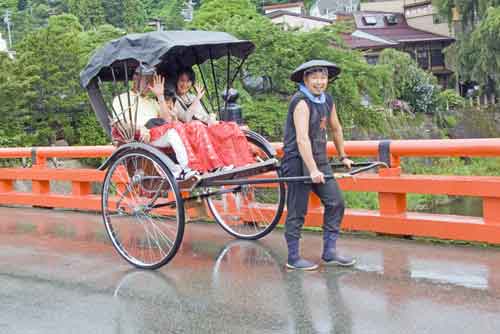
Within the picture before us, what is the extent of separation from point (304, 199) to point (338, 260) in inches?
24.5

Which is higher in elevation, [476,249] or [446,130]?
[476,249]

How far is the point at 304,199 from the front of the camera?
6.00 m

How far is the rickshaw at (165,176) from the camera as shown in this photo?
6.23 metres

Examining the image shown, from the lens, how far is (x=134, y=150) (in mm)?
6441

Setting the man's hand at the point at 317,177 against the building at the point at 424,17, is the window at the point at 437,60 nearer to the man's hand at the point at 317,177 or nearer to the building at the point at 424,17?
Answer: the building at the point at 424,17

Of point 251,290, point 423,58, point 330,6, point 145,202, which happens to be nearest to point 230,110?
point 145,202

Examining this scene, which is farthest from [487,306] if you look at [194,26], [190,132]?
[194,26]

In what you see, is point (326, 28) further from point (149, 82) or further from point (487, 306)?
point (487, 306)

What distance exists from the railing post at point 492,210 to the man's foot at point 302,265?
1.73 m

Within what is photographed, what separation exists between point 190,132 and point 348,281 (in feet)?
6.71

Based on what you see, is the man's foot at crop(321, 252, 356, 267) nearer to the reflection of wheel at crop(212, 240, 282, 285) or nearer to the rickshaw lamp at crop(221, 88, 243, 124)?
the reflection of wheel at crop(212, 240, 282, 285)

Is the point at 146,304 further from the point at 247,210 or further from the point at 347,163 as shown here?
the point at 247,210

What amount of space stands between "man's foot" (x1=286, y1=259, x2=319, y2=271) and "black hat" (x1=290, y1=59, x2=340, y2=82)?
160 centimetres

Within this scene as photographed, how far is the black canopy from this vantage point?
20.8 feet
